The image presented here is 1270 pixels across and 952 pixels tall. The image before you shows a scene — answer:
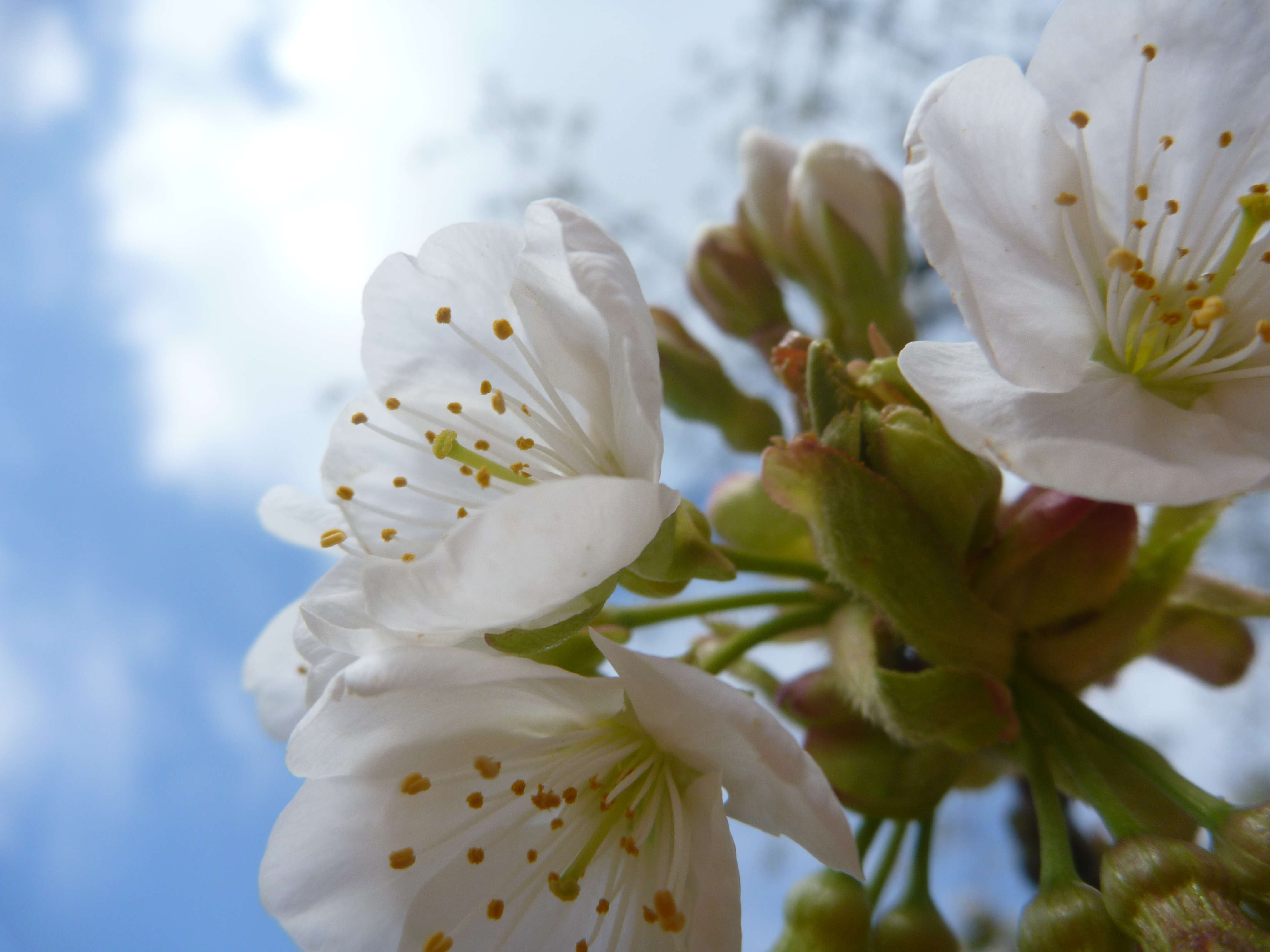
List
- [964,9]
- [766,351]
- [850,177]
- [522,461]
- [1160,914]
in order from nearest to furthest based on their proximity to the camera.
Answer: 1. [1160,914]
2. [522,461]
3. [850,177]
4. [766,351]
5. [964,9]

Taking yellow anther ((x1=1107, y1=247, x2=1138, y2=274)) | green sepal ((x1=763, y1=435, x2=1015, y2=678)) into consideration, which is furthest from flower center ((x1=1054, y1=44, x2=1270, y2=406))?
green sepal ((x1=763, y1=435, x2=1015, y2=678))

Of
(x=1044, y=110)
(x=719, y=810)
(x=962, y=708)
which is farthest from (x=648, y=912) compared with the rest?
(x=1044, y=110)

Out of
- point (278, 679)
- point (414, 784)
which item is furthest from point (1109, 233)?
point (278, 679)

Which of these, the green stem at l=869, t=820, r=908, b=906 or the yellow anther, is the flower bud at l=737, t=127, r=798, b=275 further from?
the green stem at l=869, t=820, r=908, b=906

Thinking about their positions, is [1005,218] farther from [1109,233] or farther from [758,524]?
[758,524]

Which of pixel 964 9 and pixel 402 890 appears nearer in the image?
pixel 402 890

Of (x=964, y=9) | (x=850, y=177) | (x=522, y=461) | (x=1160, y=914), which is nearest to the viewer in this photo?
(x=1160, y=914)

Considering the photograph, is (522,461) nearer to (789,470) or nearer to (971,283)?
(789,470)
